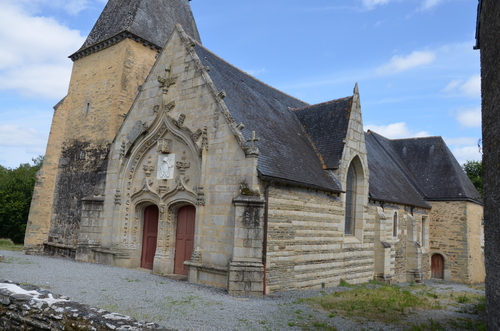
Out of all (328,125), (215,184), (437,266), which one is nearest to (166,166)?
(215,184)

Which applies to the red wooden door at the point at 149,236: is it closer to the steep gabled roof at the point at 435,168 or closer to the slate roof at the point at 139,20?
the slate roof at the point at 139,20

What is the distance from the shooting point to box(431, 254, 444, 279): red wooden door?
2159 centimetres

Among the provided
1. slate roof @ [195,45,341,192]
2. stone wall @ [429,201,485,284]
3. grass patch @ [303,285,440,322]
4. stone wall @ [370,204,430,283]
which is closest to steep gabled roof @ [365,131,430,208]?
stone wall @ [370,204,430,283]

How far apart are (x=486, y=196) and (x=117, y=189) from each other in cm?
1115

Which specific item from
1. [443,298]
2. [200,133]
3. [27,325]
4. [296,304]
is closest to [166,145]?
[200,133]

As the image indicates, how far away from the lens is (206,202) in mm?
11195

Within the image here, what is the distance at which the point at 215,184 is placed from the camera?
11086 mm

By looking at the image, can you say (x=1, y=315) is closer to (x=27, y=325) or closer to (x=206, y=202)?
(x=27, y=325)

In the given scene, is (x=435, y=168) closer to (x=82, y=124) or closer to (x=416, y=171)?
(x=416, y=171)

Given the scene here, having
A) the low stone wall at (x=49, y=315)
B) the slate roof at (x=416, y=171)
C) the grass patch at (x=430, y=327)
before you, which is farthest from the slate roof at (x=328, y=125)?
the low stone wall at (x=49, y=315)

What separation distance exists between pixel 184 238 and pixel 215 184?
7.92 feet

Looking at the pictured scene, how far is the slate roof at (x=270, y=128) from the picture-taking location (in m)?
11.4

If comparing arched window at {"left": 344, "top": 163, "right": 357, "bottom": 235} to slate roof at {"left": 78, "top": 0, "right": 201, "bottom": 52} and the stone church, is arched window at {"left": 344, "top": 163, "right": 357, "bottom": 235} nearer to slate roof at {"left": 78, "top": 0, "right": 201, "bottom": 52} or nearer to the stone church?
the stone church

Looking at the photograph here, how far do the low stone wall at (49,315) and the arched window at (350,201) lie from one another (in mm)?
10824
